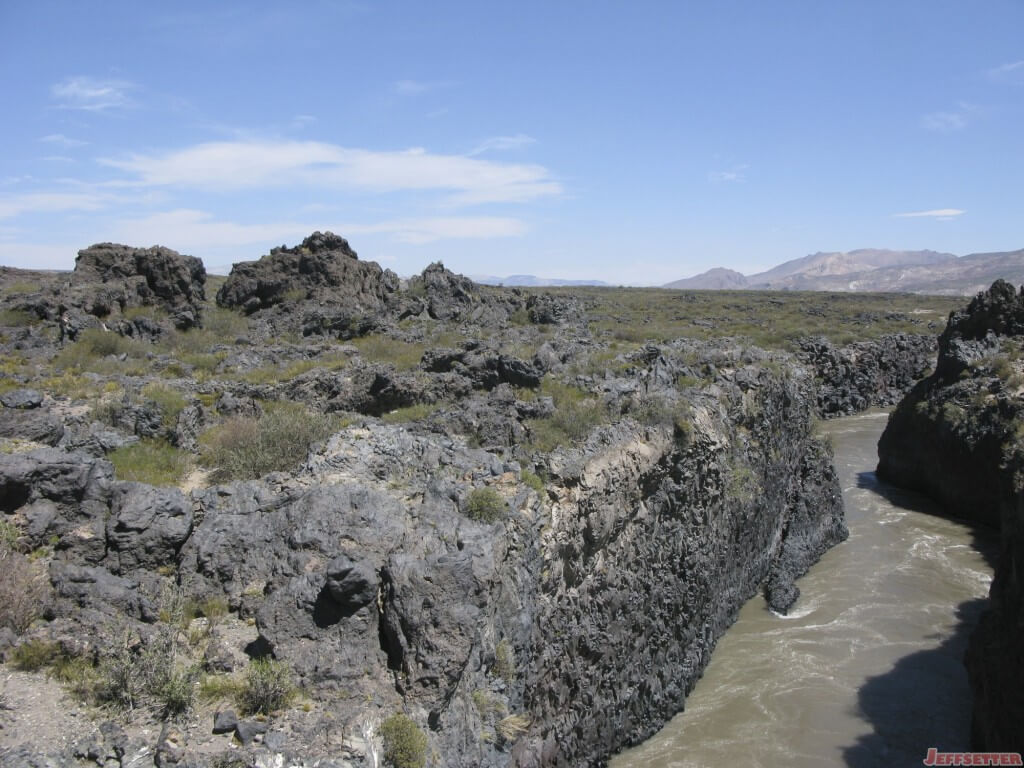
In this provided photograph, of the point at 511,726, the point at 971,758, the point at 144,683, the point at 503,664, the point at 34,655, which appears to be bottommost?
the point at 971,758

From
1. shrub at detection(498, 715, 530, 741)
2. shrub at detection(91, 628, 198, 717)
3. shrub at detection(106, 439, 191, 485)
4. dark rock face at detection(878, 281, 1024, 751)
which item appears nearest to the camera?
shrub at detection(91, 628, 198, 717)

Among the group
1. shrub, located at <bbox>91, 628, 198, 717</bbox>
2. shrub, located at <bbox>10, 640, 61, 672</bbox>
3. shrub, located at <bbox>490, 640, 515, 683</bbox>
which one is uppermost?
shrub, located at <bbox>10, 640, 61, 672</bbox>

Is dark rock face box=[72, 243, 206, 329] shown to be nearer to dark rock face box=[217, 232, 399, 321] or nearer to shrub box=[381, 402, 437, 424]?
dark rock face box=[217, 232, 399, 321]

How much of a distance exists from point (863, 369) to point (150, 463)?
44942 mm

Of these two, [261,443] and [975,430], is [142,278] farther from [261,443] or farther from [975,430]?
[975,430]

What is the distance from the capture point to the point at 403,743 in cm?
578

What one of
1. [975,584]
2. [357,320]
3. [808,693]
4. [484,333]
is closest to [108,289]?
[357,320]

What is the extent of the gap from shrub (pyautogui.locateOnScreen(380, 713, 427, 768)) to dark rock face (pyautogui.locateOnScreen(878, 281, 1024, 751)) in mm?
9673

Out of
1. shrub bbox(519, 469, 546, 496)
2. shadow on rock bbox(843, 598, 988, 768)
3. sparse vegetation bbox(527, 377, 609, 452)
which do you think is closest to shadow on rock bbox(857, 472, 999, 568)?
shadow on rock bbox(843, 598, 988, 768)

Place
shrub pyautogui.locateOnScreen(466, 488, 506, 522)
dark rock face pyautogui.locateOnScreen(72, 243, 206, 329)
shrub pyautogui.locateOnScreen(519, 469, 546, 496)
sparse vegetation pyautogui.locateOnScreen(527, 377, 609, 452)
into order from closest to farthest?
shrub pyautogui.locateOnScreen(466, 488, 506, 522)
shrub pyautogui.locateOnScreen(519, 469, 546, 496)
sparse vegetation pyautogui.locateOnScreen(527, 377, 609, 452)
dark rock face pyautogui.locateOnScreen(72, 243, 206, 329)

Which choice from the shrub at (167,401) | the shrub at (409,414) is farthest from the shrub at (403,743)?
the shrub at (167,401)

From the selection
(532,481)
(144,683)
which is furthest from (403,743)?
(532,481)

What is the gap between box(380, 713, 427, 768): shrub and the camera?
5730 millimetres

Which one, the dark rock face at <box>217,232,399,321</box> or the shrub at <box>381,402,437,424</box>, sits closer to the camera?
the shrub at <box>381,402,437,424</box>
